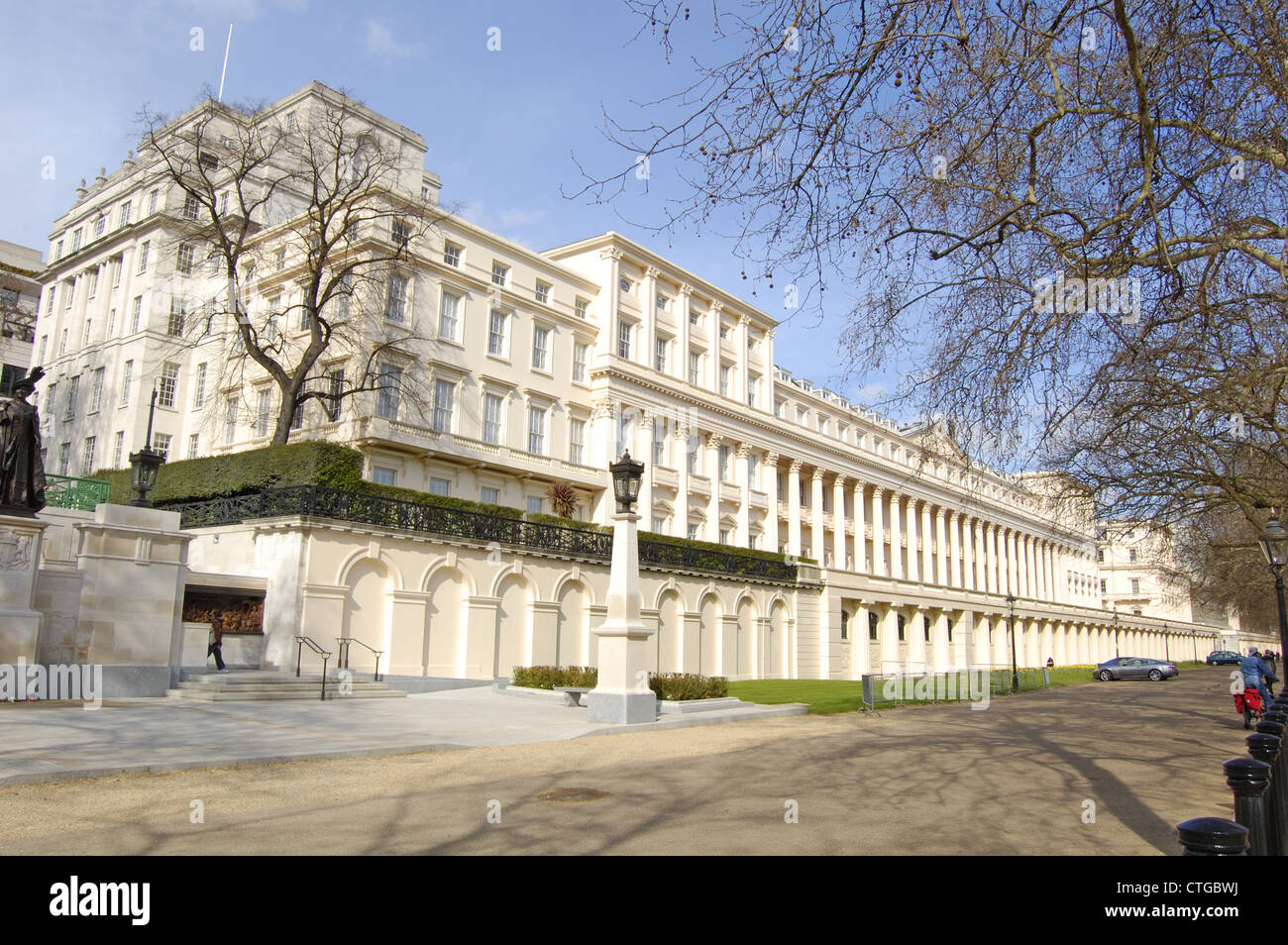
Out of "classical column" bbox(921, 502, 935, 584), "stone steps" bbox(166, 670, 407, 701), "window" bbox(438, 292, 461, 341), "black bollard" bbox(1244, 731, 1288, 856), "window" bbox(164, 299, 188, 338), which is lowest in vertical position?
"stone steps" bbox(166, 670, 407, 701)

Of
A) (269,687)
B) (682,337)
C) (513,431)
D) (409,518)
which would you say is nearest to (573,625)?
(409,518)

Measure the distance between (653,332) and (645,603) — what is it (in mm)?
17037

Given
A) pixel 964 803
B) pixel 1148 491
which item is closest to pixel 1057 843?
pixel 964 803

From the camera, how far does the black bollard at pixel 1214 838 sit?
3.66 meters

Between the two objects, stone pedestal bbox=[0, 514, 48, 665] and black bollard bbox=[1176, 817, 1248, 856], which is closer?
black bollard bbox=[1176, 817, 1248, 856]

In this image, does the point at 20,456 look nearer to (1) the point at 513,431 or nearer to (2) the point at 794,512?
(1) the point at 513,431

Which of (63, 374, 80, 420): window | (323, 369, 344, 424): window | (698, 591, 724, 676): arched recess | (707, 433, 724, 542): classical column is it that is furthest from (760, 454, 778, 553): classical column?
(63, 374, 80, 420): window

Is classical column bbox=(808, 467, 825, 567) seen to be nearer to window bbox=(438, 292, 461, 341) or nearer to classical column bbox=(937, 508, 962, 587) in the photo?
classical column bbox=(937, 508, 962, 587)

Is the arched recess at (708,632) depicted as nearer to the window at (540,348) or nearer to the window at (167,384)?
the window at (540,348)

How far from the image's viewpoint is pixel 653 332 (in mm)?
46438

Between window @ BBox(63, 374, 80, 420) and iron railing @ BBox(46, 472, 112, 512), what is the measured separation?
1734 centimetres

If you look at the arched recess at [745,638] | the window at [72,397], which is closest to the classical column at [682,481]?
the arched recess at [745,638]

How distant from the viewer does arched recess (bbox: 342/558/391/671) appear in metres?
24.9

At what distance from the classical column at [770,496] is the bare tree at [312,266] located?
80.9 feet
